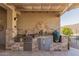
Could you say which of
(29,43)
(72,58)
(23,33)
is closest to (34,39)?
(29,43)

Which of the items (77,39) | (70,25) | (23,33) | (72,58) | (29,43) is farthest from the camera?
(70,25)

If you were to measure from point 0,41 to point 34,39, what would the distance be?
5.28 m

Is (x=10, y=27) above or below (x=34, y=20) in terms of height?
below

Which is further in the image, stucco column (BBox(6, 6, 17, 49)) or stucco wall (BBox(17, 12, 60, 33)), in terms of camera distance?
stucco wall (BBox(17, 12, 60, 33))

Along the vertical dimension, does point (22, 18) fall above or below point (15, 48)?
above

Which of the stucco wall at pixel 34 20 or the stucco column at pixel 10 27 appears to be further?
the stucco wall at pixel 34 20

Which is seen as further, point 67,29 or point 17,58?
point 67,29

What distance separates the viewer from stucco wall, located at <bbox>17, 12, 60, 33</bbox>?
20.3m

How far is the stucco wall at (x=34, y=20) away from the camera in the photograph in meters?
20.3

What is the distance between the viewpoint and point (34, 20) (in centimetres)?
2042

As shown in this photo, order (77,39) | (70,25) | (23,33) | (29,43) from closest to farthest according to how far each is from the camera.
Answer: (29,43) < (77,39) < (23,33) < (70,25)

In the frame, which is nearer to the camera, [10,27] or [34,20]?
[10,27]

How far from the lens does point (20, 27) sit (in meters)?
20.5

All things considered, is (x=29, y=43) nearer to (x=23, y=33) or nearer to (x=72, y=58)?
(x=23, y=33)
